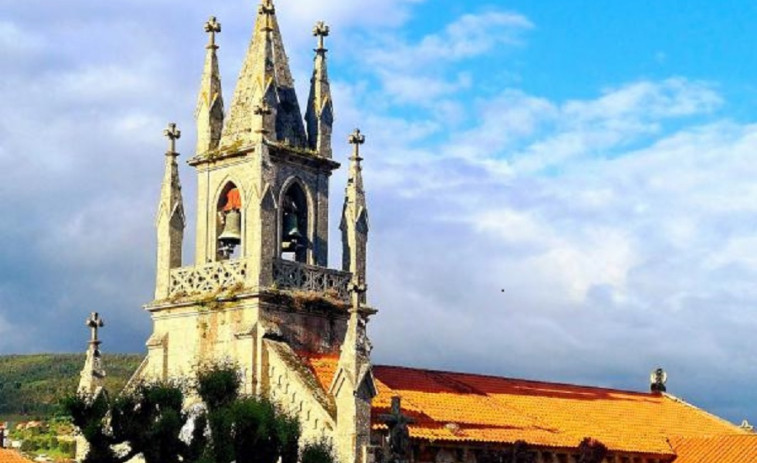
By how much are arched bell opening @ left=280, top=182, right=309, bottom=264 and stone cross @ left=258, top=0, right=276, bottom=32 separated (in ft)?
17.3

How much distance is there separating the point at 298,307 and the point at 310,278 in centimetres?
129

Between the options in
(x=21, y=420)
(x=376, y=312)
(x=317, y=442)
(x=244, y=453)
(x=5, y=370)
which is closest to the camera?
(x=244, y=453)

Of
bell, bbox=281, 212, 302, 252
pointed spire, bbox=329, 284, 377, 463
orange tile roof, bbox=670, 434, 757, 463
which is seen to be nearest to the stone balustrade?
bell, bbox=281, 212, 302, 252

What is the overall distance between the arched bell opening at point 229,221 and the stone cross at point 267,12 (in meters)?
5.33

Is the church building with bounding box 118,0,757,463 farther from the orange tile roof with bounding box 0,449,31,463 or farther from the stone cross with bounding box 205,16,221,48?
the orange tile roof with bounding box 0,449,31,463

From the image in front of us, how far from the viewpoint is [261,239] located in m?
42.2

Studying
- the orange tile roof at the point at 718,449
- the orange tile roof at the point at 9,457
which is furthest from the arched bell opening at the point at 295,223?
the orange tile roof at the point at 9,457

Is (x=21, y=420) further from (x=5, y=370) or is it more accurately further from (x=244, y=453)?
(x=244, y=453)

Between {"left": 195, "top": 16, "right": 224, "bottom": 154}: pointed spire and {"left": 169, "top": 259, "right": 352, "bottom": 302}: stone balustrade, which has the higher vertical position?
{"left": 195, "top": 16, "right": 224, "bottom": 154}: pointed spire

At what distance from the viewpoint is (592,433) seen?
1847 inches

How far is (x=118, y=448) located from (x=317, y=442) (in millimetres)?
5603

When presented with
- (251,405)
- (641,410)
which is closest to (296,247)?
(251,405)

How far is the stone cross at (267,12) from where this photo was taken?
4597 centimetres

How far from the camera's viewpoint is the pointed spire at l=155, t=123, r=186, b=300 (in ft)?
148
